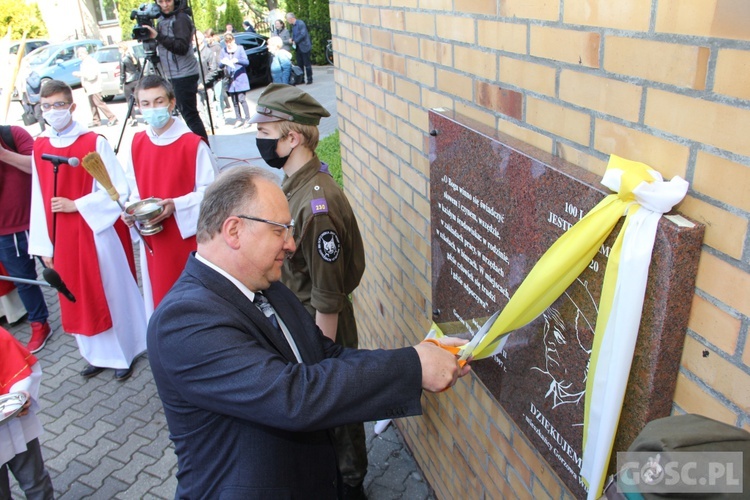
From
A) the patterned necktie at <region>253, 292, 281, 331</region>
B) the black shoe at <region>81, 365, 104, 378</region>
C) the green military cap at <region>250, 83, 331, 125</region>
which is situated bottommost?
the black shoe at <region>81, 365, 104, 378</region>

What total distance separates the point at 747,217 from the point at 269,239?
1326mm

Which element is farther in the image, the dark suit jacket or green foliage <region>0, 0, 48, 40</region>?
green foliage <region>0, 0, 48, 40</region>

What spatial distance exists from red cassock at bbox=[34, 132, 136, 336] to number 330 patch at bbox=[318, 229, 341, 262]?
8.50 ft

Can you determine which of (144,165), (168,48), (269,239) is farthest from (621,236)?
(168,48)

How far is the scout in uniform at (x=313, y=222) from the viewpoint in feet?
9.46

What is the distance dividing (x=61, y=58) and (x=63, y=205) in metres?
18.4

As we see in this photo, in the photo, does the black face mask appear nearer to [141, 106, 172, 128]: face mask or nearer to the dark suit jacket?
the dark suit jacket

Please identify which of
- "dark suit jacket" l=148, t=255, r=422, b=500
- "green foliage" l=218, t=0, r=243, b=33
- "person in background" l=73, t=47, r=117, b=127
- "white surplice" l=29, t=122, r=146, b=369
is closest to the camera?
"dark suit jacket" l=148, t=255, r=422, b=500

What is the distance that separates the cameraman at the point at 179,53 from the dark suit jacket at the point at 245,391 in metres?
7.21

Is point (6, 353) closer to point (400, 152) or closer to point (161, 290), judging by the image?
point (161, 290)

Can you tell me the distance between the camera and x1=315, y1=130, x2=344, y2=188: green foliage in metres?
7.85

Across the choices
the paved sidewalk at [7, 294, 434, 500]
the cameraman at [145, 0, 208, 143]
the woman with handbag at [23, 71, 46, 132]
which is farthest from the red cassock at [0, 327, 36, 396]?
the woman with handbag at [23, 71, 46, 132]

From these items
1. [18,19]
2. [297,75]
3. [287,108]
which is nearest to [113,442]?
[287,108]

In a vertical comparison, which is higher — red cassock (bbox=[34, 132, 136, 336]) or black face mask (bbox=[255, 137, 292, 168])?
black face mask (bbox=[255, 137, 292, 168])
